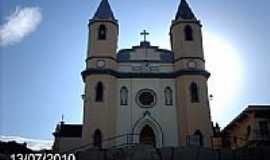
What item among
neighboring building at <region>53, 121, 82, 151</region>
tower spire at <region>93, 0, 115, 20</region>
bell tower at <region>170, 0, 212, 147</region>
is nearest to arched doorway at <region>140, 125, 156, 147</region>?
bell tower at <region>170, 0, 212, 147</region>

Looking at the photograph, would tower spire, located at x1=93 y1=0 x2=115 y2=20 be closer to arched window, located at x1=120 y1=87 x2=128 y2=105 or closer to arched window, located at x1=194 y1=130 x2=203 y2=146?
arched window, located at x1=120 y1=87 x2=128 y2=105

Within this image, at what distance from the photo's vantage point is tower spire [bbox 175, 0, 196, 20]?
3656cm

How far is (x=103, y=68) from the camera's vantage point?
3319 centimetres

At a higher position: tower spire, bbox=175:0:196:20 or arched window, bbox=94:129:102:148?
tower spire, bbox=175:0:196:20

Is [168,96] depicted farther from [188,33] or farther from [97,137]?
[97,137]

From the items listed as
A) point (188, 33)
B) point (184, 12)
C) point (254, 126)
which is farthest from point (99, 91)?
point (254, 126)

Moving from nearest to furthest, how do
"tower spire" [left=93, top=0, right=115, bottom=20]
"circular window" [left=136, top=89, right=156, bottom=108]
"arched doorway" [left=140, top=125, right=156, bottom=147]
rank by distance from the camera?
"arched doorway" [left=140, top=125, right=156, bottom=147]
"circular window" [left=136, top=89, right=156, bottom=108]
"tower spire" [left=93, top=0, right=115, bottom=20]

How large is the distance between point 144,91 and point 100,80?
12.9 feet

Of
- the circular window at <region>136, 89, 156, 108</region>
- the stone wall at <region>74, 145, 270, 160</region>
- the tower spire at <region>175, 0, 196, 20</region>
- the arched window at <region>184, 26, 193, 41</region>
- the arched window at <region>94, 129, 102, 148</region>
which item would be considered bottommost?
the stone wall at <region>74, 145, 270, 160</region>

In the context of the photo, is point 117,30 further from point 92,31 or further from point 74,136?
point 74,136

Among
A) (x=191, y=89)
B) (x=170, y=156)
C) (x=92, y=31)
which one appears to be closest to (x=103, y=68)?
(x=92, y=31)

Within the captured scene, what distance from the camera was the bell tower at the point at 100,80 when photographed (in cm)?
3105

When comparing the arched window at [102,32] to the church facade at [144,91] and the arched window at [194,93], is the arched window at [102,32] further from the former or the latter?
the arched window at [194,93]

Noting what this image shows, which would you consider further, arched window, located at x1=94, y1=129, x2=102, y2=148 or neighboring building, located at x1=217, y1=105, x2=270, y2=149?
arched window, located at x1=94, y1=129, x2=102, y2=148
